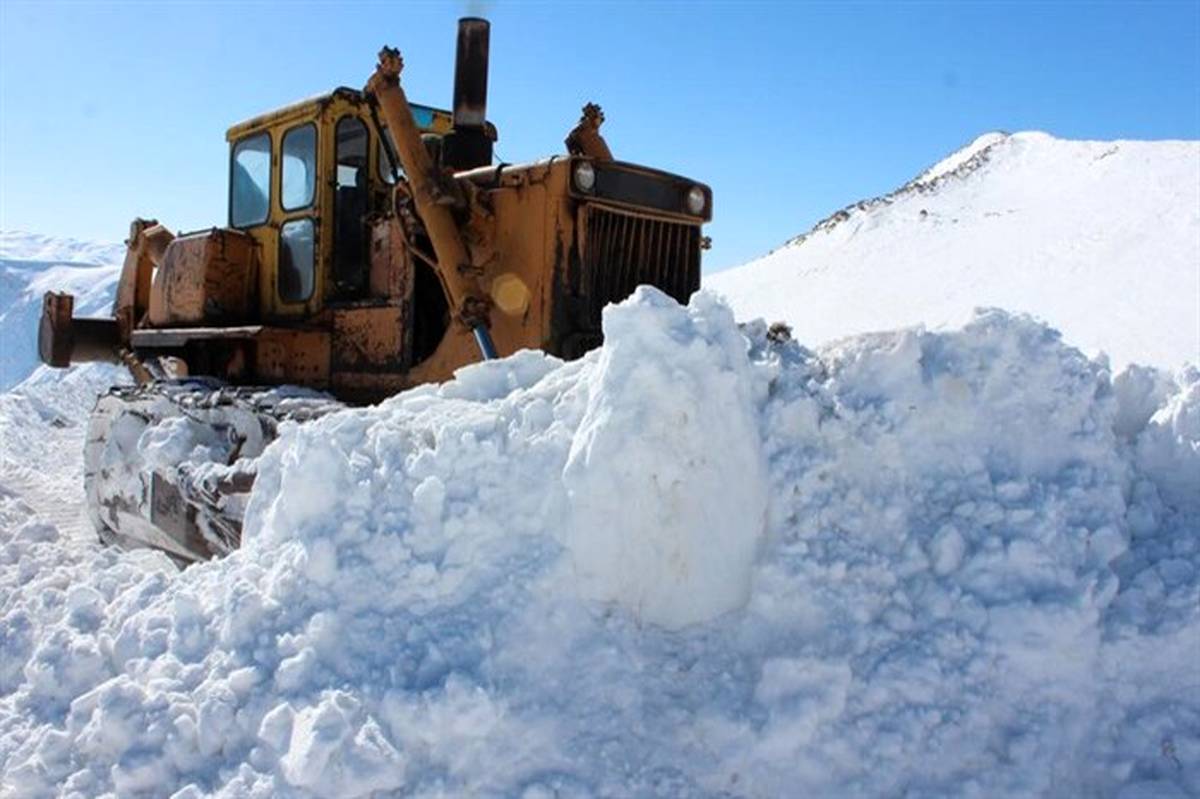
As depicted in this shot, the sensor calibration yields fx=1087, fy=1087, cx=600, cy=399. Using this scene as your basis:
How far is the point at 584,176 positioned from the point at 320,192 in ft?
6.86

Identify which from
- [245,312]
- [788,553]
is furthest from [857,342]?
[245,312]

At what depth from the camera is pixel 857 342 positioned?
399cm

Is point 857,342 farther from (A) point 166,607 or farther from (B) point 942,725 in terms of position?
(A) point 166,607

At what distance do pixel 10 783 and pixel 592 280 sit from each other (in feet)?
11.9

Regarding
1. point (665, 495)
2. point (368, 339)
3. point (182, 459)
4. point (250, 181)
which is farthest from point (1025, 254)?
point (665, 495)

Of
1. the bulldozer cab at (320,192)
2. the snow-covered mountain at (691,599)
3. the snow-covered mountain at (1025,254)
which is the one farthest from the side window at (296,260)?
the snow-covered mountain at (1025,254)

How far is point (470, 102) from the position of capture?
22.4 feet

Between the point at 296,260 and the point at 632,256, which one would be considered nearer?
the point at 632,256

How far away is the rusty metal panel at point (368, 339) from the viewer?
21.1 feet

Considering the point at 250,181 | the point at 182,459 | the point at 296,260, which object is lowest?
the point at 182,459

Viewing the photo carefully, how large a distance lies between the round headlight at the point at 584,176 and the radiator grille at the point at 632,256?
127 mm

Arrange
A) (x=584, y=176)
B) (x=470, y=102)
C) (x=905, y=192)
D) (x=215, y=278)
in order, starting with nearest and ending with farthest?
Answer: (x=584, y=176) < (x=470, y=102) < (x=215, y=278) < (x=905, y=192)

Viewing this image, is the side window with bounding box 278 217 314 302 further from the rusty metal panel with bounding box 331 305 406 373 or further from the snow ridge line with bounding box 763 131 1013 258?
the snow ridge line with bounding box 763 131 1013 258

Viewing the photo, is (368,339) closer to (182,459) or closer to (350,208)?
(350,208)
